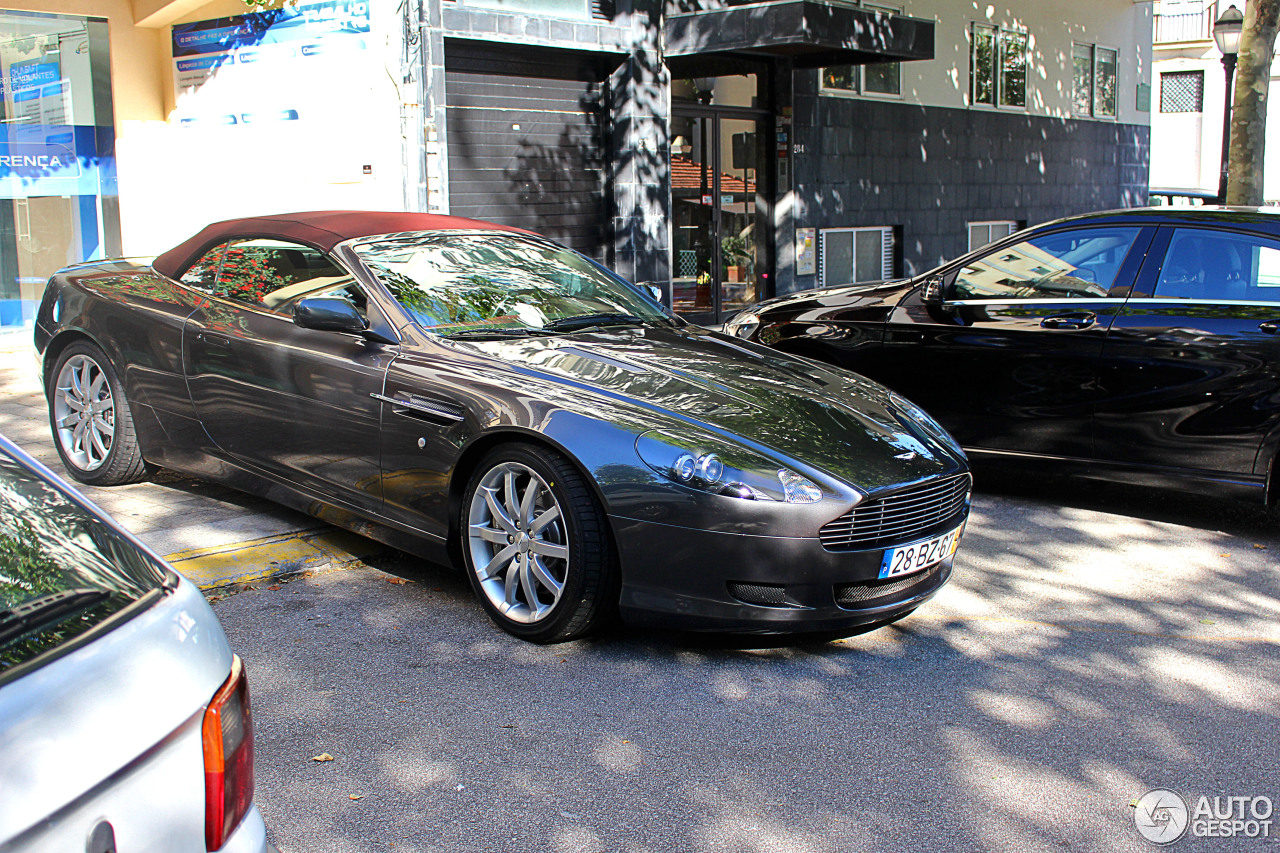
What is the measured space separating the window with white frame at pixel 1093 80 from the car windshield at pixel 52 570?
21549 mm

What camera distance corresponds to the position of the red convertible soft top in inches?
204

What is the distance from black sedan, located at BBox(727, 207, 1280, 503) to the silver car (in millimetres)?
5096

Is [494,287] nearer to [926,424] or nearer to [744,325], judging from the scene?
[926,424]

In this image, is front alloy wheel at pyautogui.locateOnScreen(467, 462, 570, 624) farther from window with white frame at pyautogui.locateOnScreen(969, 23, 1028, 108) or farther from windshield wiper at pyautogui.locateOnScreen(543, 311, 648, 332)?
window with white frame at pyautogui.locateOnScreen(969, 23, 1028, 108)

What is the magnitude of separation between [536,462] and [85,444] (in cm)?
325

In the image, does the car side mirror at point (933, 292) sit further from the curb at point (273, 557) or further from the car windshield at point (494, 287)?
the curb at point (273, 557)

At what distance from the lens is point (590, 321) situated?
5.13m

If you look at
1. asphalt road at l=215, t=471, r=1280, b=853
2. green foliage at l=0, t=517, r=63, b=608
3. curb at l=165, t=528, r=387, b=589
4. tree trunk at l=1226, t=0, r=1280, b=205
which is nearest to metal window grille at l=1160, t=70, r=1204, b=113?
tree trunk at l=1226, t=0, r=1280, b=205

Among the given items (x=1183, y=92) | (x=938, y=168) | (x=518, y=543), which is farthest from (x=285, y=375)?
(x=1183, y=92)

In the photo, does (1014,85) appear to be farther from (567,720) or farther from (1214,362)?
(567,720)

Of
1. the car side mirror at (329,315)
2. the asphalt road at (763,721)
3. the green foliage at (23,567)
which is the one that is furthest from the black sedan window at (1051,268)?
the green foliage at (23,567)

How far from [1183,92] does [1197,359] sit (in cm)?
4435

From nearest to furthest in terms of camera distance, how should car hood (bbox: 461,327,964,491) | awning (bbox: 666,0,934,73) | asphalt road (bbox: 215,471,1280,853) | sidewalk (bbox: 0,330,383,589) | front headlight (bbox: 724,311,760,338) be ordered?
asphalt road (bbox: 215,471,1280,853) < car hood (bbox: 461,327,964,491) < sidewalk (bbox: 0,330,383,589) < front headlight (bbox: 724,311,760,338) < awning (bbox: 666,0,934,73)

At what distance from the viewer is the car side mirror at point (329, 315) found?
4602 mm
